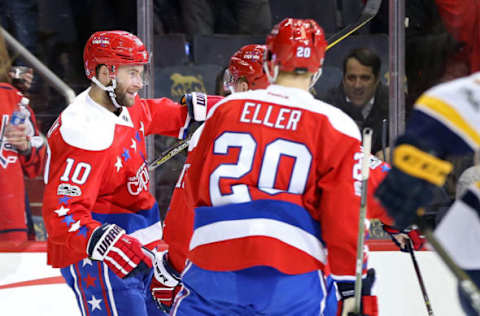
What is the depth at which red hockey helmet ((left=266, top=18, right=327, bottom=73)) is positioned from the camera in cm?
177

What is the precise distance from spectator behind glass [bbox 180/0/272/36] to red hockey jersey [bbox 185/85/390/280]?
231 cm

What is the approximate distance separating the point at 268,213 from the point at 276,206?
0.08ft

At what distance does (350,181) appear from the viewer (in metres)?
1.69

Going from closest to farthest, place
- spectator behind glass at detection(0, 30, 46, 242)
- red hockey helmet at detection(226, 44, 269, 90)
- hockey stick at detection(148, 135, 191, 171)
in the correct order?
1. red hockey helmet at detection(226, 44, 269, 90)
2. hockey stick at detection(148, 135, 191, 171)
3. spectator behind glass at detection(0, 30, 46, 242)

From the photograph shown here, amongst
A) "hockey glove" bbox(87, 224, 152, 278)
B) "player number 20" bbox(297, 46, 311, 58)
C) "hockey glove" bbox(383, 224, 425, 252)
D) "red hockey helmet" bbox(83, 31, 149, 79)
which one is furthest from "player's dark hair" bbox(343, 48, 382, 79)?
"player number 20" bbox(297, 46, 311, 58)

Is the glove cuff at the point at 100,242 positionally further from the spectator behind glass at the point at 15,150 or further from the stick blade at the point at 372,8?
the stick blade at the point at 372,8

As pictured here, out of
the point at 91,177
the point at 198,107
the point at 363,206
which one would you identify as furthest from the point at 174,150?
the point at 363,206

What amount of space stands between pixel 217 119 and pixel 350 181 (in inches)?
12.9

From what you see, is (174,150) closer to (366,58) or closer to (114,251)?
(114,251)

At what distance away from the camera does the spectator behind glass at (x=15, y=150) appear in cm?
397

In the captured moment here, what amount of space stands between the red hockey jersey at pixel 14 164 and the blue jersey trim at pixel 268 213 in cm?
245

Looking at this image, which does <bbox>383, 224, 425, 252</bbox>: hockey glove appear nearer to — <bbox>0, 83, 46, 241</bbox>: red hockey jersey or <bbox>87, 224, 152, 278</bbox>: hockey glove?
<bbox>87, 224, 152, 278</bbox>: hockey glove

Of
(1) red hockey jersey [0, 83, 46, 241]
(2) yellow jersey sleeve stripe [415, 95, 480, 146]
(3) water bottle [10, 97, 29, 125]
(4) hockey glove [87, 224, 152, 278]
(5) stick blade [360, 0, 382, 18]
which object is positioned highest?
(2) yellow jersey sleeve stripe [415, 95, 480, 146]

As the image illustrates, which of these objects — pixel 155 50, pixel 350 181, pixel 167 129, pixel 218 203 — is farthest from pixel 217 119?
pixel 155 50
